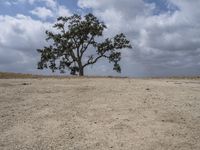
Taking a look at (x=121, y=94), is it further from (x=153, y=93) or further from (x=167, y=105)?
(x=167, y=105)

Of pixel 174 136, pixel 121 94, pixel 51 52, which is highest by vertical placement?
pixel 51 52

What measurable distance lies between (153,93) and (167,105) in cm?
179

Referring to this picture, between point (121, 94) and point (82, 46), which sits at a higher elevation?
point (82, 46)

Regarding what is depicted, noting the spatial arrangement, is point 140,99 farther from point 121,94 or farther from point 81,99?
point 81,99

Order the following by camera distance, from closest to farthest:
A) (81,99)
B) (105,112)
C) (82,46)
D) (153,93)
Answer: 1. (105,112)
2. (81,99)
3. (153,93)
4. (82,46)

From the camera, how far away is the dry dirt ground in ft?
31.0

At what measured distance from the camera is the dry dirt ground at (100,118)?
31.0 feet

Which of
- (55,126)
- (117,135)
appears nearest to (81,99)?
(55,126)

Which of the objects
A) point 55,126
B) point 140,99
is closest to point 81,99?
point 140,99

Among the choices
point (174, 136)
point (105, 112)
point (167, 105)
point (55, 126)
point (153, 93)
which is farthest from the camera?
point (153, 93)

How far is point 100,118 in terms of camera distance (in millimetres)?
11078

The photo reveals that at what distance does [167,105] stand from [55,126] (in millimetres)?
3844

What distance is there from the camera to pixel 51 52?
121 ft

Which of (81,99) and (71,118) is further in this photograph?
(81,99)
